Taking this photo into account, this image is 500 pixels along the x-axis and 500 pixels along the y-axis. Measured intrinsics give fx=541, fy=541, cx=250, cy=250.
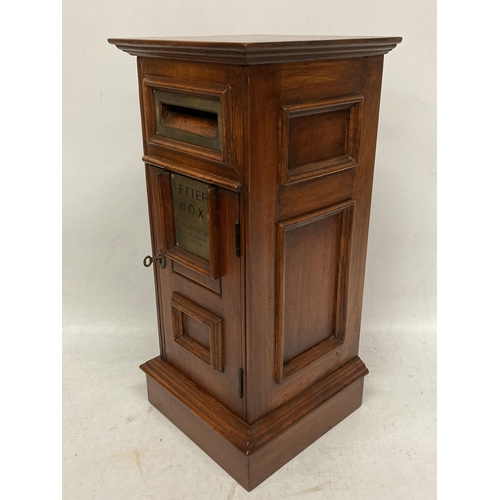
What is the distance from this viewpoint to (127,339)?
241 cm

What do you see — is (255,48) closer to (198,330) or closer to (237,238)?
(237,238)

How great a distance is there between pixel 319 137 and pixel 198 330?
2.31 feet

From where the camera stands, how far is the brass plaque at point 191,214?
1490 mm

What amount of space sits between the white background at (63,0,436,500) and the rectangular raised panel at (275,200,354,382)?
0.35 metres

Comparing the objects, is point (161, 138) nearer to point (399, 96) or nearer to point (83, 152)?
point (83, 152)

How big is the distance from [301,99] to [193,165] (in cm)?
33

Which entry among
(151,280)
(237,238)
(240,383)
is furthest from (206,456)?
(151,280)

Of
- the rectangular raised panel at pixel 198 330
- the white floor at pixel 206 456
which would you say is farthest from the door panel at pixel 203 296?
the white floor at pixel 206 456

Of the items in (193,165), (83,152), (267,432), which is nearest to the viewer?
(193,165)

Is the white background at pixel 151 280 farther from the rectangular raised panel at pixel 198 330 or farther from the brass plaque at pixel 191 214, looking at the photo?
the brass plaque at pixel 191 214

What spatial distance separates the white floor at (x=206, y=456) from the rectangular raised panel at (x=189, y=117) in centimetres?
99

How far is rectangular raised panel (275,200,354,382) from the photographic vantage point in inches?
59.9

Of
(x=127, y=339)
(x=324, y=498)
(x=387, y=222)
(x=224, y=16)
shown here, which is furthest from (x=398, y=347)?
(x=224, y=16)

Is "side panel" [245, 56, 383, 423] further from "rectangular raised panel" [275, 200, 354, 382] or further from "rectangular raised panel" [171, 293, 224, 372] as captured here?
"rectangular raised panel" [171, 293, 224, 372]
